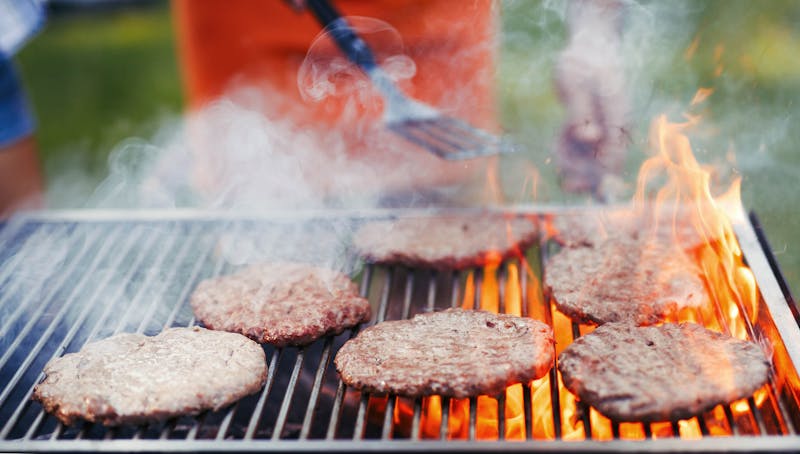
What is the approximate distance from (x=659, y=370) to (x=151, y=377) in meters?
1.56

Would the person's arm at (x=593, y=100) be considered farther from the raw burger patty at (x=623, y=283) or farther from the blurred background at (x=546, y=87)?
the raw burger patty at (x=623, y=283)

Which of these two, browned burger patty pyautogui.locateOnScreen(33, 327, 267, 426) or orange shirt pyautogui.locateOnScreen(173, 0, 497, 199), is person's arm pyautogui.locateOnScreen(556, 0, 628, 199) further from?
browned burger patty pyautogui.locateOnScreen(33, 327, 267, 426)

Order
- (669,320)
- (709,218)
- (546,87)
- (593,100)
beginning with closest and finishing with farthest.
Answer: (669,320) < (709,218) < (593,100) < (546,87)

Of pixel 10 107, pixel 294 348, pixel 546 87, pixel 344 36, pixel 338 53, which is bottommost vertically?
pixel 546 87

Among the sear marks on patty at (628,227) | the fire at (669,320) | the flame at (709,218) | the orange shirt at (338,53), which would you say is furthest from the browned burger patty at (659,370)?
the orange shirt at (338,53)

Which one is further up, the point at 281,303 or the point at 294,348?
the point at 281,303

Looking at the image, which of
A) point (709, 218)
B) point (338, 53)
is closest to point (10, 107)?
point (338, 53)

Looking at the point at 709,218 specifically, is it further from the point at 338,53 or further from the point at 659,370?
the point at 338,53

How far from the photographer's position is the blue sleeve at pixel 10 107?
381cm

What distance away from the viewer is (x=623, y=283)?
9.21 feet

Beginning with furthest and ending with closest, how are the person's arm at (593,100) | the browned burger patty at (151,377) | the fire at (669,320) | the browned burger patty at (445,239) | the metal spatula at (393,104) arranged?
the person's arm at (593,100) < the metal spatula at (393,104) < the browned burger patty at (445,239) < the fire at (669,320) < the browned burger patty at (151,377)

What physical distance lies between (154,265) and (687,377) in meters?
2.14

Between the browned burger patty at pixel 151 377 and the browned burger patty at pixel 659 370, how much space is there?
1031mm

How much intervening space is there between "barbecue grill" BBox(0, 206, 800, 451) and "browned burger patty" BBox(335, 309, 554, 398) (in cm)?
6
